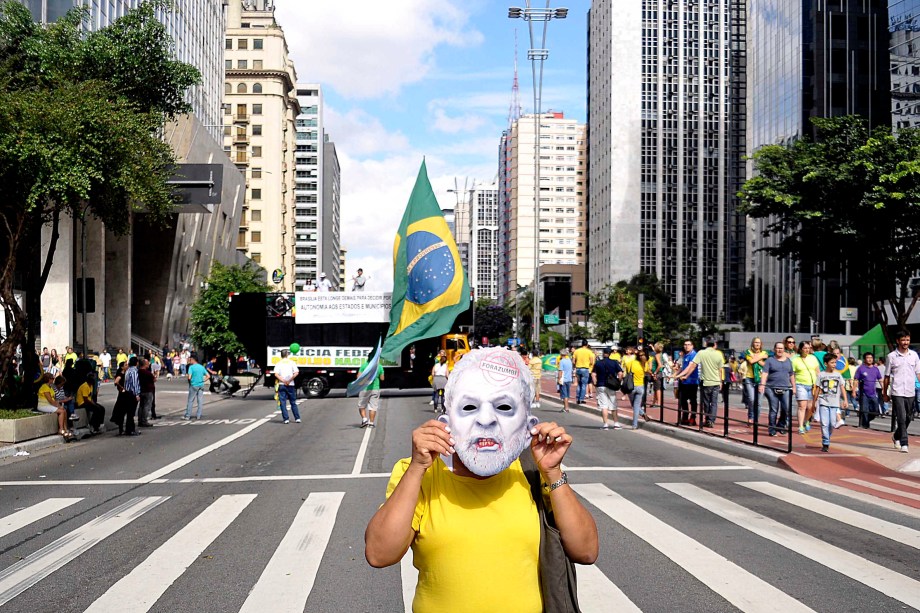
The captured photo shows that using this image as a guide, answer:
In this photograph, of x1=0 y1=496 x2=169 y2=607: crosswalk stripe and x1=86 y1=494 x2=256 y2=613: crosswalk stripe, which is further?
x1=0 y1=496 x2=169 y2=607: crosswalk stripe

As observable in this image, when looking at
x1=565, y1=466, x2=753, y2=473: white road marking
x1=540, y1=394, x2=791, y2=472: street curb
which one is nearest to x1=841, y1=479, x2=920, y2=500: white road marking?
x1=540, y1=394, x2=791, y2=472: street curb

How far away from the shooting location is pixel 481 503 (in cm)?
304

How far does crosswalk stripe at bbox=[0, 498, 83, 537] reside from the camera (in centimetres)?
893

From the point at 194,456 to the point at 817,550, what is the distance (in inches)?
416

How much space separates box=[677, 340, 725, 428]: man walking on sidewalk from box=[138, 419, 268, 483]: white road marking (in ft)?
31.2

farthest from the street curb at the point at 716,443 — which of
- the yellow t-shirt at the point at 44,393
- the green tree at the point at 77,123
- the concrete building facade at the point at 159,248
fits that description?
the concrete building facade at the point at 159,248

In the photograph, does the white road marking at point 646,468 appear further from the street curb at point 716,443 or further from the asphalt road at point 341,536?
the street curb at point 716,443

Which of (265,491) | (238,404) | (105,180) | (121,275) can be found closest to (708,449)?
(265,491)

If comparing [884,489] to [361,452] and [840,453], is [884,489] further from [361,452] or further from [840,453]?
[361,452]

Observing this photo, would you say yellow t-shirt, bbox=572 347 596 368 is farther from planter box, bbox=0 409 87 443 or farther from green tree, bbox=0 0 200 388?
planter box, bbox=0 409 87 443

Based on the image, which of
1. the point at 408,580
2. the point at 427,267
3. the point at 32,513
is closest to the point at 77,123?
the point at 427,267

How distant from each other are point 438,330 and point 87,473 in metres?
5.92

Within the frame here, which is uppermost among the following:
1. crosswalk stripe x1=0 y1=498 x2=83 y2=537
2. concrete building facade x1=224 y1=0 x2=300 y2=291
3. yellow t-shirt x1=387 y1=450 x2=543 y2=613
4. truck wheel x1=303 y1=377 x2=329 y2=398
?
concrete building facade x1=224 y1=0 x2=300 y2=291

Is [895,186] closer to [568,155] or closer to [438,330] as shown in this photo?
[438,330]
